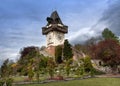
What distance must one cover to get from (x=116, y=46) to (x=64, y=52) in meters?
16.9

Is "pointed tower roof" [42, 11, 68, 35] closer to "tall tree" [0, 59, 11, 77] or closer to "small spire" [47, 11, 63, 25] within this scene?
"small spire" [47, 11, 63, 25]

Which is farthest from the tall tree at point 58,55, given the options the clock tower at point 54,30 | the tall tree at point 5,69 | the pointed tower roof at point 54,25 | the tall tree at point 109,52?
the tall tree at point 5,69

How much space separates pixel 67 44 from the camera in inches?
2392

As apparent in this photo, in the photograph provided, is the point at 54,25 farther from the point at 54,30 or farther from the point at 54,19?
the point at 54,19

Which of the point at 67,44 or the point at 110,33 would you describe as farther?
the point at 110,33

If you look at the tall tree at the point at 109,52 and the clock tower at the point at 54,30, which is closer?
the tall tree at the point at 109,52

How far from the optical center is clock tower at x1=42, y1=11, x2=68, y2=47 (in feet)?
245

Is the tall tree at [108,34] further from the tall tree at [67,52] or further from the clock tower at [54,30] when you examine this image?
the tall tree at [67,52]

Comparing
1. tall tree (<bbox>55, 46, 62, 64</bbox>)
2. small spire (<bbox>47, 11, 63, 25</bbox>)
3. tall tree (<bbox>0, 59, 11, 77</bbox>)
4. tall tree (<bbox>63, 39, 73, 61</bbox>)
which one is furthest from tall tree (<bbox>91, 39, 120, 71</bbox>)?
small spire (<bbox>47, 11, 63, 25</bbox>)

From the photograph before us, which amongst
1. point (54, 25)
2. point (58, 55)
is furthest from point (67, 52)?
point (54, 25)

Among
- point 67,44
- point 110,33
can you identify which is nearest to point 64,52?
point 67,44

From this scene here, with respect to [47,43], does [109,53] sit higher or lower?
lower

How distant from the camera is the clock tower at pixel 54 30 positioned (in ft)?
245

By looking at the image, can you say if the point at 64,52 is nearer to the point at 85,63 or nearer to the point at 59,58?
the point at 59,58
